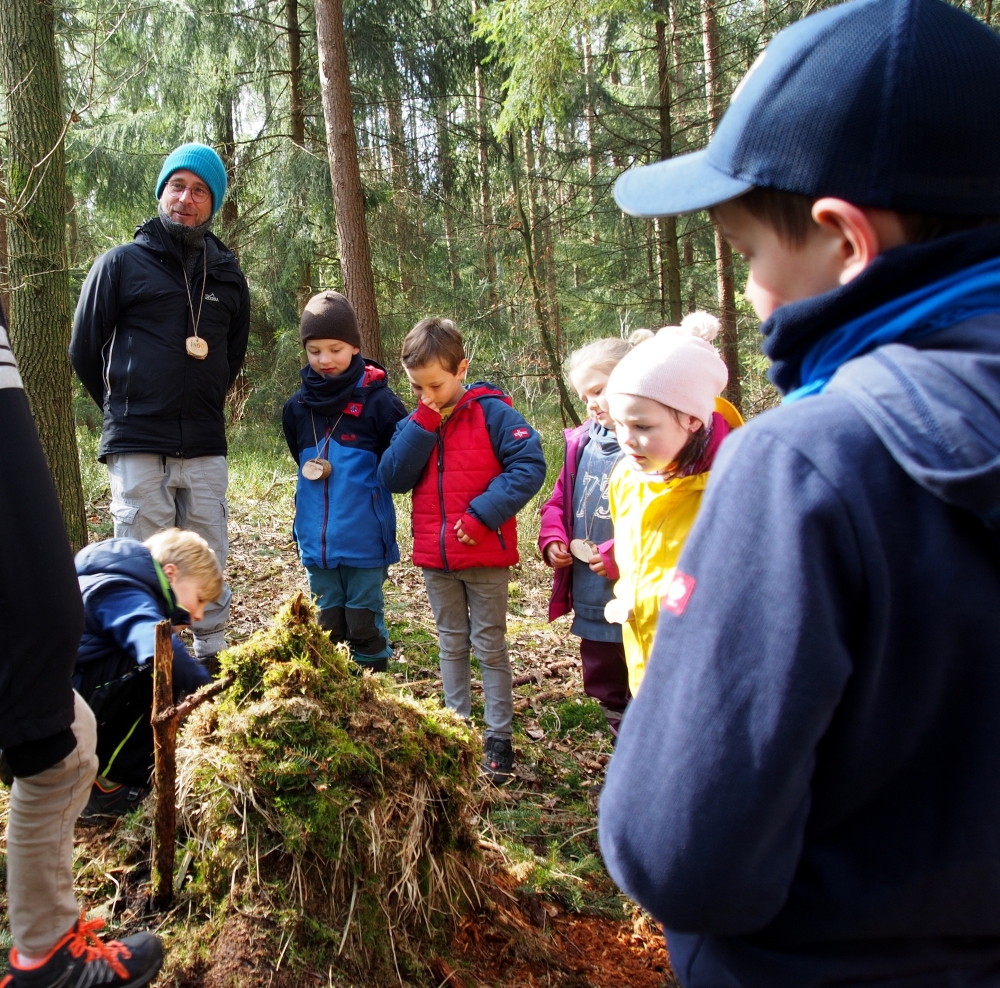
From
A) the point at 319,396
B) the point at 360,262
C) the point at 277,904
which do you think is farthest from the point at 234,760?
the point at 360,262

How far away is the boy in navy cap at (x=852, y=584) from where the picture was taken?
807mm

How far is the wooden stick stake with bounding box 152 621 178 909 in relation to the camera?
2.27 m

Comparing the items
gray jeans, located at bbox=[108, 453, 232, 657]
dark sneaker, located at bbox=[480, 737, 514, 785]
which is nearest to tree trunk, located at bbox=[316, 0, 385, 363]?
gray jeans, located at bbox=[108, 453, 232, 657]

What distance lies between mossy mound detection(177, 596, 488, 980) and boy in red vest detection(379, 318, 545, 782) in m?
1.47

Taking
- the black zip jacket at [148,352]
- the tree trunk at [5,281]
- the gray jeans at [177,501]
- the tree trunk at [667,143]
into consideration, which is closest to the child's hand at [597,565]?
the gray jeans at [177,501]

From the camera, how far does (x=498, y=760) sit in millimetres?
4016

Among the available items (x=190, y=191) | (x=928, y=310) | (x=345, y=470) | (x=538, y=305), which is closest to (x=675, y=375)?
(x=928, y=310)

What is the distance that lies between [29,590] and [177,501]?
10.3 ft

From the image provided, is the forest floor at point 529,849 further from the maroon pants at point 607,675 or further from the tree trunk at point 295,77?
the tree trunk at point 295,77

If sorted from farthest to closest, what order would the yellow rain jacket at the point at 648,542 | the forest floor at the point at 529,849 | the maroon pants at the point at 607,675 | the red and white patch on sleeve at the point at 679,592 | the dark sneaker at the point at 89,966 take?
the maroon pants at the point at 607,675 < the yellow rain jacket at the point at 648,542 < the forest floor at the point at 529,849 < the dark sneaker at the point at 89,966 < the red and white patch on sleeve at the point at 679,592

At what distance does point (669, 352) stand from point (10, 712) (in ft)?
7.08

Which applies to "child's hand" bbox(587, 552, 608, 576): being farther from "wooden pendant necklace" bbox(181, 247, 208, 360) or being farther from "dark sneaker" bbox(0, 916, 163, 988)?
"wooden pendant necklace" bbox(181, 247, 208, 360)

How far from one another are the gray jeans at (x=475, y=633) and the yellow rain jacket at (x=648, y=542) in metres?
1.11

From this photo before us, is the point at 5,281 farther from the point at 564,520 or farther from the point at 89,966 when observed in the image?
the point at 89,966
